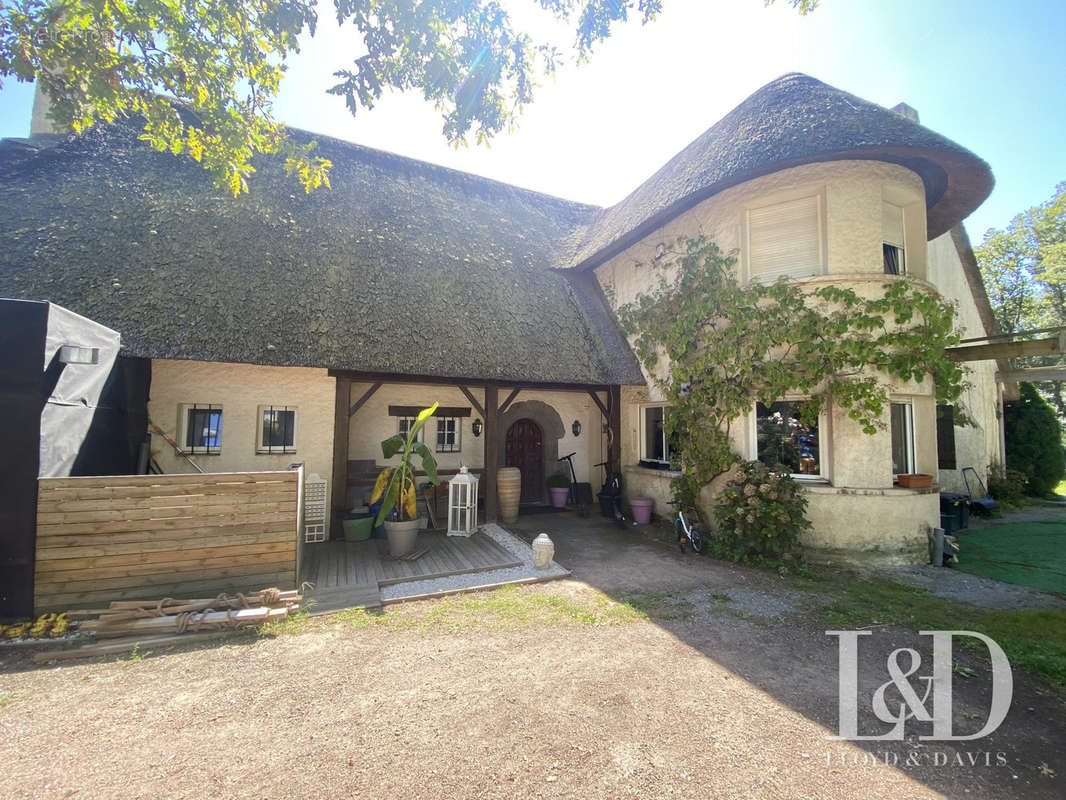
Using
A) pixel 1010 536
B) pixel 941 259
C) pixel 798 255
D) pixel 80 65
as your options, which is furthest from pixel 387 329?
pixel 941 259

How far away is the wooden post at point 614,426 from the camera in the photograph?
9969 millimetres

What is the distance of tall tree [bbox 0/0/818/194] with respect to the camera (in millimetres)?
4047

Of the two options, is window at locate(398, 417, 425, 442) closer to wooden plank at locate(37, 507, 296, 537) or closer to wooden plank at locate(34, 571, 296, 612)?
wooden plank at locate(37, 507, 296, 537)

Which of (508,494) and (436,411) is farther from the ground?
(436,411)

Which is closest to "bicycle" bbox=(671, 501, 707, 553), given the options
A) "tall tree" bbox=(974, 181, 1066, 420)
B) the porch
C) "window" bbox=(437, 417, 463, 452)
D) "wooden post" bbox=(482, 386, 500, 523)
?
the porch

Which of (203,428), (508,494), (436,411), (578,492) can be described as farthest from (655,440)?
(203,428)

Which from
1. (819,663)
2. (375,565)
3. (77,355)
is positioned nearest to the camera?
(819,663)

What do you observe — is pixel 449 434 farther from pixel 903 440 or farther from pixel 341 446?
pixel 903 440

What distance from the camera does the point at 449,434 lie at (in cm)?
942

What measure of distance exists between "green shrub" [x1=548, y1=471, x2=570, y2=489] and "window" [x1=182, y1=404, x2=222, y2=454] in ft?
21.6

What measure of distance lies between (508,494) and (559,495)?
1.72m

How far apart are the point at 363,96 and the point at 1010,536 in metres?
13.2

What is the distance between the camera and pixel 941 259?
11.5 meters

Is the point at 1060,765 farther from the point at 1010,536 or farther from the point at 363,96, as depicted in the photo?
the point at 1010,536
